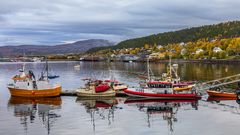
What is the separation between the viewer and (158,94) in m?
57.3

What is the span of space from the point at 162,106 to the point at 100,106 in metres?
7.97

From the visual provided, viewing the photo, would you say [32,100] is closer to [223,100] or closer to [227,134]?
[223,100]

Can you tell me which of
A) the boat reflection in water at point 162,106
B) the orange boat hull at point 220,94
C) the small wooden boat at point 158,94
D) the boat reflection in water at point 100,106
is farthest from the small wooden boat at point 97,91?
the orange boat hull at point 220,94

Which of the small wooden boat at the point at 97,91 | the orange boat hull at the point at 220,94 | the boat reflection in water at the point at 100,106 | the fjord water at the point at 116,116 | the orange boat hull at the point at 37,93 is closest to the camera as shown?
the fjord water at the point at 116,116

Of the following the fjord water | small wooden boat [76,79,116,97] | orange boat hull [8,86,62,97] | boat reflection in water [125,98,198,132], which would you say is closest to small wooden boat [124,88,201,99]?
boat reflection in water [125,98,198,132]

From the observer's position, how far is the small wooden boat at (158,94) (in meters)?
56.9

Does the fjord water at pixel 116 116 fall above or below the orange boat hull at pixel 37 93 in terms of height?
below

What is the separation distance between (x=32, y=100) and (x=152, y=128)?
82.9 feet

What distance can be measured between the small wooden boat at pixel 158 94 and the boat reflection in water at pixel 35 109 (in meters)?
11.0

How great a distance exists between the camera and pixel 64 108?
50531 mm

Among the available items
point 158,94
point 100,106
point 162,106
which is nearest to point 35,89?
point 100,106

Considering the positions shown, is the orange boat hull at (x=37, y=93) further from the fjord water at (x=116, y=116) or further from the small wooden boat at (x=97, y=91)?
the small wooden boat at (x=97, y=91)

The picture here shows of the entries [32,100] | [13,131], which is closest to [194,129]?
[13,131]

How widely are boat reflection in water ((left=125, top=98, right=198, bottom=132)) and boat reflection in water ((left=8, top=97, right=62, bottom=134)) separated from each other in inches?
398
